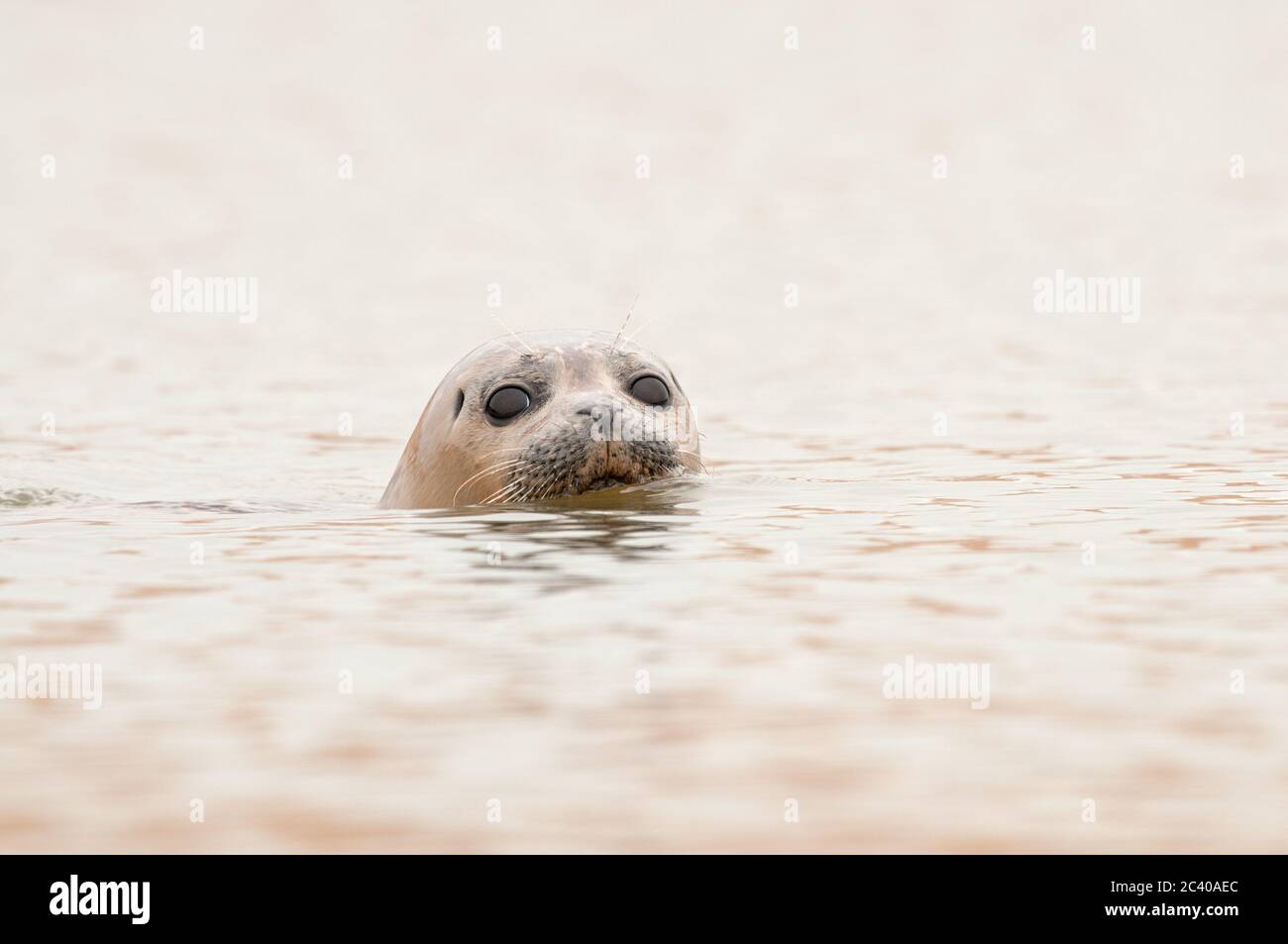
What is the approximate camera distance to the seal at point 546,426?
7387 mm

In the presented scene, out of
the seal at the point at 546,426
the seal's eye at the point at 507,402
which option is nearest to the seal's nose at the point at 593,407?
the seal at the point at 546,426

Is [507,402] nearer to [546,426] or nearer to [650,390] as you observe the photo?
[546,426]

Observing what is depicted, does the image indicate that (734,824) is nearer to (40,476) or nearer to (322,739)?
(322,739)

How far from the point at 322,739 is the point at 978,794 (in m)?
1.20

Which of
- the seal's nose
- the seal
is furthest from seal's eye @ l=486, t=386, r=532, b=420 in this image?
the seal's nose

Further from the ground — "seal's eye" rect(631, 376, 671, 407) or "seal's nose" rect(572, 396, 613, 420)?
"seal's eye" rect(631, 376, 671, 407)

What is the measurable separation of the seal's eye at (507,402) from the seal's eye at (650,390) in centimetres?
42

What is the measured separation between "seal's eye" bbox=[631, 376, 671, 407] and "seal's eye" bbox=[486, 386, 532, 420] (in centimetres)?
42

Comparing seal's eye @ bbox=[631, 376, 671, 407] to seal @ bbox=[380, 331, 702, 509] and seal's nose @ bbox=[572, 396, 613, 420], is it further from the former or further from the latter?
seal's nose @ bbox=[572, 396, 613, 420]

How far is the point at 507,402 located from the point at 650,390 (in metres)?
0.55

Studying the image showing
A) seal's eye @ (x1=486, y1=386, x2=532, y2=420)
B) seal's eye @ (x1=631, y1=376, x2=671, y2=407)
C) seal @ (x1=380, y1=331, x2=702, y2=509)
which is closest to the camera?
Result: seal @ (x1=380, y1=331, x2=702, y2=509)

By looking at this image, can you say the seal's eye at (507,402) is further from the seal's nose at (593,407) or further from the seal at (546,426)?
the seal's nose at (593,407)

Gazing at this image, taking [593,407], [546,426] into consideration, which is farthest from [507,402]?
[593,407]

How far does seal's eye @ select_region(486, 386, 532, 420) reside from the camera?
784 centimetres
